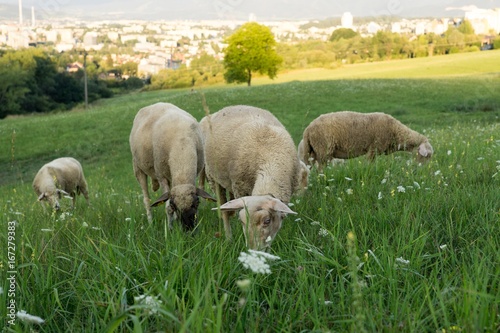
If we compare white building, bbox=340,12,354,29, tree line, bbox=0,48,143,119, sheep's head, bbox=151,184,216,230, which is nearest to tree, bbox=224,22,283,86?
tree line, bbox=0,48,143,119

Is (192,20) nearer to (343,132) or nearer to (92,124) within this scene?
(92,124)

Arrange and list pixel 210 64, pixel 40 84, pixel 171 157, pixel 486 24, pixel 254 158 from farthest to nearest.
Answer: pixel 486 24 → pixel 210 64 → pixel 40 84 → pixel 171 157 → pixel 254 158

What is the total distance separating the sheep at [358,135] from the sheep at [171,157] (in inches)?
146

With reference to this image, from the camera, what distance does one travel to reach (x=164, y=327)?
6.41 feet

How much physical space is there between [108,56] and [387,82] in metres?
50.2

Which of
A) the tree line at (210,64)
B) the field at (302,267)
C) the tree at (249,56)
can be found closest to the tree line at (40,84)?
the tree line at (210,64)

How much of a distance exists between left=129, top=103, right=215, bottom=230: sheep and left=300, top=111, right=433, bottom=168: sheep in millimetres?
3698

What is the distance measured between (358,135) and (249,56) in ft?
169

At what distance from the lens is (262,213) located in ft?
11.9

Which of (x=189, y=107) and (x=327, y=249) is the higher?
(x=327, y=249)

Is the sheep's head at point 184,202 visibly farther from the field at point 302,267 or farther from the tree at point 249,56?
the tree at point 249,56

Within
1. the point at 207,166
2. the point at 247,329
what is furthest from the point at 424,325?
the point at 207,166

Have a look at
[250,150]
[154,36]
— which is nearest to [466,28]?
[154,36]

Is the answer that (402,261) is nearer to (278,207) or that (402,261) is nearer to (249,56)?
(278,207)
